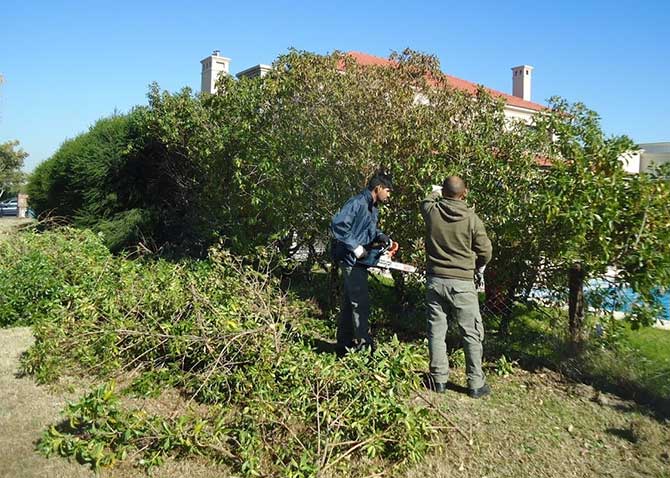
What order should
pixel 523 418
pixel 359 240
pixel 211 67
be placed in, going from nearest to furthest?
1. pixel 523 418
2. pixel 359 240
3. pixel 211 67

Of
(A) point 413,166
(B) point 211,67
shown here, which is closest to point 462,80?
(B) point 211,67

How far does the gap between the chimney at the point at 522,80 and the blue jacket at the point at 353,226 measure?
33.6 m

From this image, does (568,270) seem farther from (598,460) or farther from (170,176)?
(170,176)

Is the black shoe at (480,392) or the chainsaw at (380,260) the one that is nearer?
the black shoe at (480,392)

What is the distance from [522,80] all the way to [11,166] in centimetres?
3467

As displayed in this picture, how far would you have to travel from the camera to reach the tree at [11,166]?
4222 centimetres

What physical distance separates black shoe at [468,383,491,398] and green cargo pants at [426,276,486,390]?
25mm

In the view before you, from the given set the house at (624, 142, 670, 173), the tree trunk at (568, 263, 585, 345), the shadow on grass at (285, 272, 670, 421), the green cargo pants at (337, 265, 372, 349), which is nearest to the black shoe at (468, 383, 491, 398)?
the shadow on grass at (285, 272, 670, 421)

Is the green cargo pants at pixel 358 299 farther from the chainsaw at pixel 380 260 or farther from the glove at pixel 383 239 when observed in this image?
the glove at pixel 383 239

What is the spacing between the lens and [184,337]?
5.36 metres

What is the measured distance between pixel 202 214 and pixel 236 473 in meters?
6.80

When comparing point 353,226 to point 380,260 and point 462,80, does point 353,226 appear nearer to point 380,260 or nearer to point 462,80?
point 380,260

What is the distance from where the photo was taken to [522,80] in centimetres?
3641

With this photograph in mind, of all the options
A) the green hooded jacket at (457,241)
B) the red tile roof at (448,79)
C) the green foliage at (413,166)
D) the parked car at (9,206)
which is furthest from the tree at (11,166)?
the green hooded jacket at (457,241)
